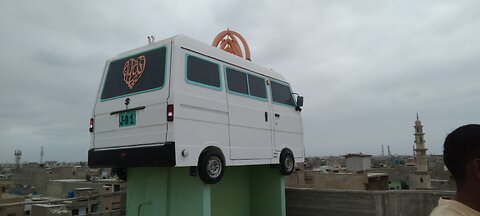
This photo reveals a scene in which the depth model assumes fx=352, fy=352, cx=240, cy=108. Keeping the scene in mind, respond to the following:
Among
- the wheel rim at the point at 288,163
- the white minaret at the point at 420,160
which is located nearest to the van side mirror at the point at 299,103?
the wheel rim at the point at 288,163

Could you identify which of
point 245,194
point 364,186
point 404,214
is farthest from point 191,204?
point 364,186

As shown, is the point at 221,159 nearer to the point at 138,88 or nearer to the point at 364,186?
the point at 138,88

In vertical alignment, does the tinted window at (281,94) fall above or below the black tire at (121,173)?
above

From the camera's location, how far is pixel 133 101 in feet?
20.1

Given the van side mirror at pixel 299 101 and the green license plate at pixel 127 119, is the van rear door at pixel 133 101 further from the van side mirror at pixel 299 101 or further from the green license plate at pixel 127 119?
the van side mirror at pixel 299 101

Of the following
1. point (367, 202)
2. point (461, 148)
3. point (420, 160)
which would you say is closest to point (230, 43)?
point (367, 202)

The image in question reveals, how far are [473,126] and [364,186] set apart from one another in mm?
27181

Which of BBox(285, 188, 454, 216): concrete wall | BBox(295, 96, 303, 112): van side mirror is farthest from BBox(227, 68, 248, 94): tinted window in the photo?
BBox(285, 188, 454, 216): concrete wall

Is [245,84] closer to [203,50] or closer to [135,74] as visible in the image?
[203,50]

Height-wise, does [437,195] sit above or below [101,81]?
below

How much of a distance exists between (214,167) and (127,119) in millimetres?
1736

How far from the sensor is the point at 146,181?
687 centimetres

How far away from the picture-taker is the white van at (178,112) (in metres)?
5.62

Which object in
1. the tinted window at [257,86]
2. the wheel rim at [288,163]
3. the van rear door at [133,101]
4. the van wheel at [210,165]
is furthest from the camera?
the wheel rim at [288,163]
